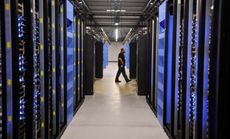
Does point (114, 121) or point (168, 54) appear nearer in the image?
point (168, 54)

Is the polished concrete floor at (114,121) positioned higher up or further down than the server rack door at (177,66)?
further down

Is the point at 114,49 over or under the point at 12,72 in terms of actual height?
over

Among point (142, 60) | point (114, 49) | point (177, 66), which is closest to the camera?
point (177, 66)

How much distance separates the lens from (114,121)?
6.51m

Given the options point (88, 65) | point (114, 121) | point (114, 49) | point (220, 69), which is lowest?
point (114, 121)

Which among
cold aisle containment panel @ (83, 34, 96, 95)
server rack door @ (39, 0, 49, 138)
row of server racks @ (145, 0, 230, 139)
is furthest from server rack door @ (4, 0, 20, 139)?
cold aisle containment panel @ (83, 34, 96, 95)

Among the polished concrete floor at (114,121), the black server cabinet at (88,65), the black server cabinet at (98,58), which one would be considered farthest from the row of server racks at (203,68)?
the black server cabinet at (98,58)

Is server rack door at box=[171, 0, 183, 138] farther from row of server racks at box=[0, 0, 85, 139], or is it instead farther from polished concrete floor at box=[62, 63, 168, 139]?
row of server racks at box=[0, 0, 85, 139]

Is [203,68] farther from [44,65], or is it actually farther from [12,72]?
[44,65]

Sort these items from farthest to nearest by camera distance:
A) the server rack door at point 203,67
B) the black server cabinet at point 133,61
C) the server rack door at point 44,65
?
the black server cabinet at point 133,61, the server rack door at point 44,65, the server rack door at point 203,67

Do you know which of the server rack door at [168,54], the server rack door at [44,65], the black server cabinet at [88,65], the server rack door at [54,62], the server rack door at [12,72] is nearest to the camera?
the server rack door at [12,72]

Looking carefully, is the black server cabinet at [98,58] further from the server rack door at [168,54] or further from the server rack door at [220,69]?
the server rack door at [220,69]

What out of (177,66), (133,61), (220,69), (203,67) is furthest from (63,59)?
(133,61)

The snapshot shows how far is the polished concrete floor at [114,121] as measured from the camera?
17.8 ft
